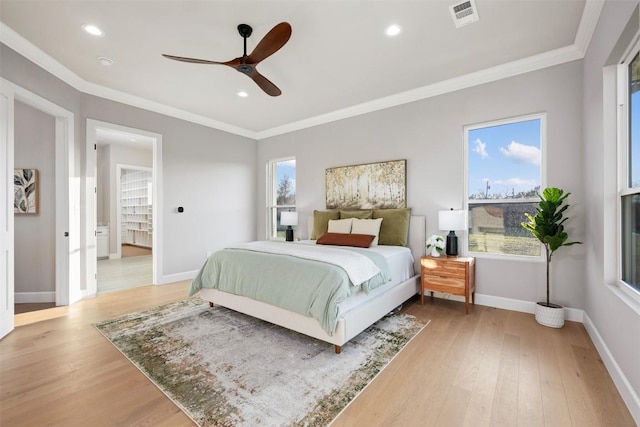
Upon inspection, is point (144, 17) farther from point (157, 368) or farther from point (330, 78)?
point (157, 368)

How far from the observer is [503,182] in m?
3.33

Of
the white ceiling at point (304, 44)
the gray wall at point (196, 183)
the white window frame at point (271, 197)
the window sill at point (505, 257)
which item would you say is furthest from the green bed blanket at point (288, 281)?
the white window frame at point (271, 197)

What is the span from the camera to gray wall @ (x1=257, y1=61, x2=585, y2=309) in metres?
2.89

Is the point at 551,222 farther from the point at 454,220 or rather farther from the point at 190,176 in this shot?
the point at 190,176

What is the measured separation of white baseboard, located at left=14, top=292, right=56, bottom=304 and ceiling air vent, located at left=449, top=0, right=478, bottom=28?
5.44 meters

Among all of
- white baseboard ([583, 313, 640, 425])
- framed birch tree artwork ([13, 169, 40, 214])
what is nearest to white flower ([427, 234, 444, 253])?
white baseboard ([583, 313, 640, 425])

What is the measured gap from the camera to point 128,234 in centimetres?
906

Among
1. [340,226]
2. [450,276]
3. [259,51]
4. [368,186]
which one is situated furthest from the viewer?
[368,186]

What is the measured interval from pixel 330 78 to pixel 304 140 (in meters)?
1.77

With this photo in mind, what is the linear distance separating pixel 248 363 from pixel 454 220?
265 cm

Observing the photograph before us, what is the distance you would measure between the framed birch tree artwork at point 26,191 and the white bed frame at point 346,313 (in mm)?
2537

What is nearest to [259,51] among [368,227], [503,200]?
[368,227]

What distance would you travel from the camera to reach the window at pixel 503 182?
3154mm

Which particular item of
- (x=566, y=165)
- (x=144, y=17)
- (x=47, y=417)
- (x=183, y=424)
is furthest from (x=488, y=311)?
(x=144, y=17)
